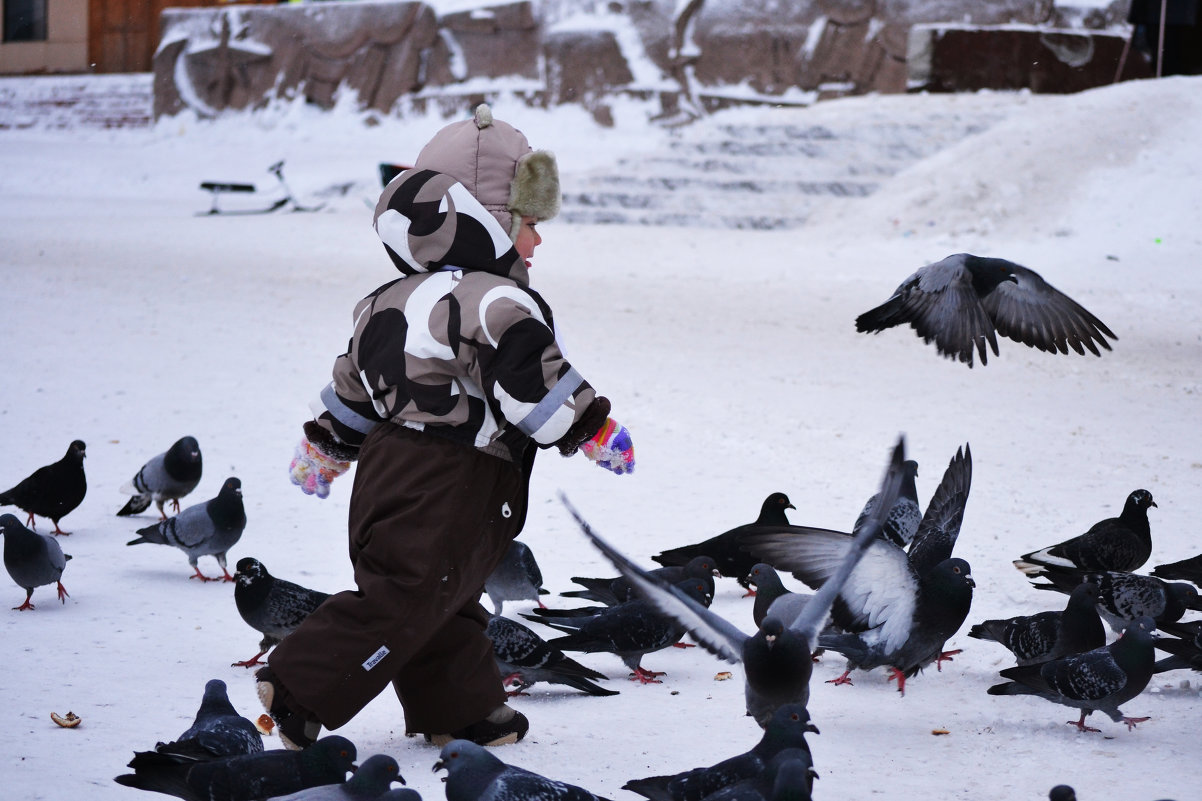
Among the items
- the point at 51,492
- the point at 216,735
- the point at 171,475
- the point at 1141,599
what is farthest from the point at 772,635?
the point at 51,492

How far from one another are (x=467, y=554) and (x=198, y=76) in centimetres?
2408

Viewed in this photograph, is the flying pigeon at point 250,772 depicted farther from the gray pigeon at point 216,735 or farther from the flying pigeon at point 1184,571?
the flying pigeon at point 1184,571

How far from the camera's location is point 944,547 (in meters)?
3.96

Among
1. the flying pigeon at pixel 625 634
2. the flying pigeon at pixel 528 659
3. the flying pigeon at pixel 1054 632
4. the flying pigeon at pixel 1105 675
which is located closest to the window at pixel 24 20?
the flying pigeon at pixel 625 634

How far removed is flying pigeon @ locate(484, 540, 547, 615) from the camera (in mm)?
4145

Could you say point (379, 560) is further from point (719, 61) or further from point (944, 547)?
point (719, 61)

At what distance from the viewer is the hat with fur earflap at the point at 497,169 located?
315 centimetres

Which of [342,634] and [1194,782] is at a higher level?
[342,634]

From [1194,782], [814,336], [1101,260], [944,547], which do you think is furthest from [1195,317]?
[1194,782]

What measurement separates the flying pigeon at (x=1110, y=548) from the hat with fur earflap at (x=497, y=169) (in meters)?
2.13

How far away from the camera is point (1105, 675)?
10.6 feet

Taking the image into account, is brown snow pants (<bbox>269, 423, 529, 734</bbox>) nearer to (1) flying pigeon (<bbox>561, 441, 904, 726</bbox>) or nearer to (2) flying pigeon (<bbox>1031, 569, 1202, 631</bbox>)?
(1) flying pigeon (<bbox>561, 441, 904, 726</bbox>)

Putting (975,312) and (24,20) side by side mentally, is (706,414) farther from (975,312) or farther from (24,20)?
(24,20)

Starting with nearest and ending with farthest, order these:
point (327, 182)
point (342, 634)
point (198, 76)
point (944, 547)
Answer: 1. point (342, 634)
2. point (944, 547)
3. point (327, 182)
4. point (198, 76)
